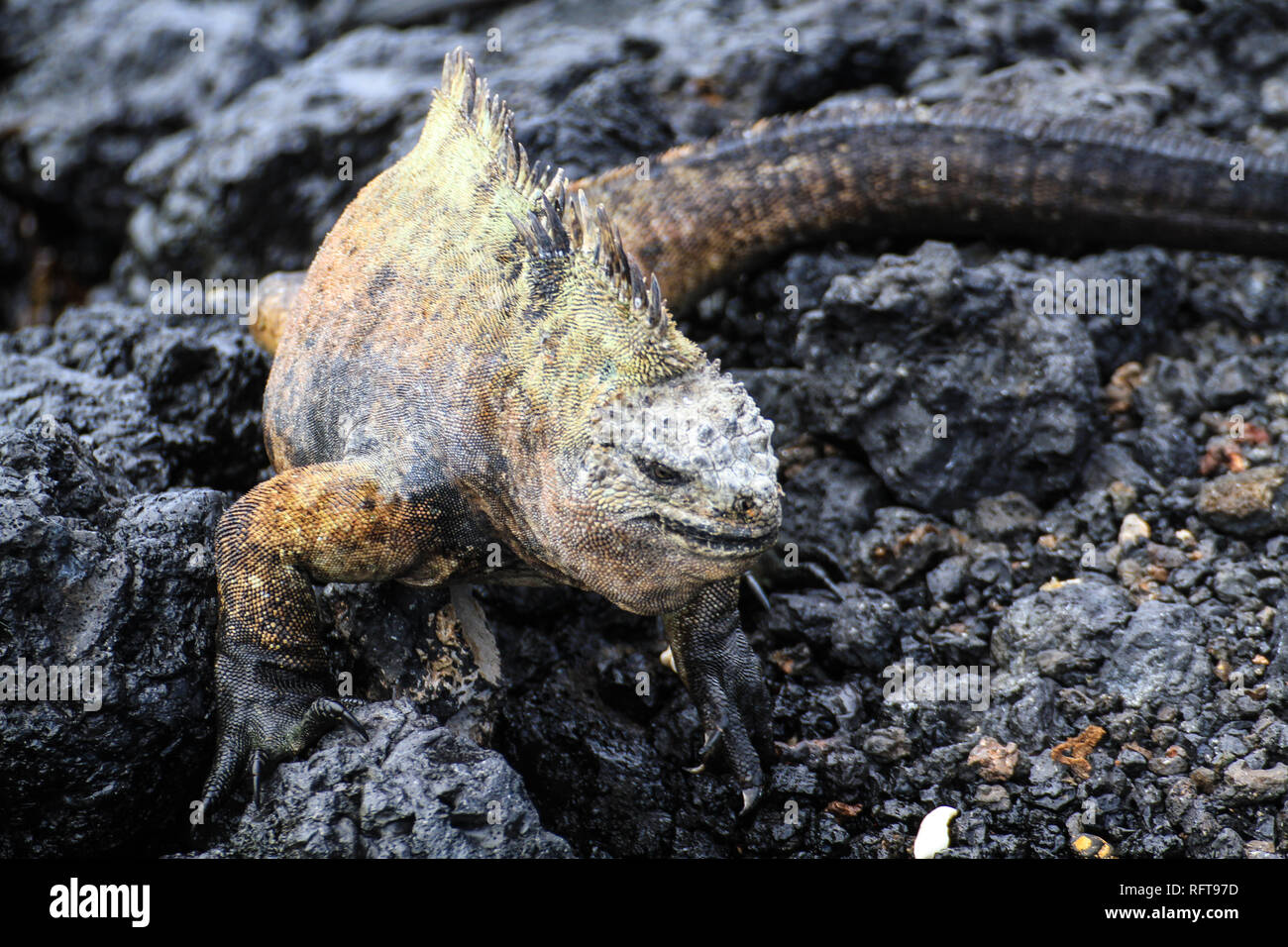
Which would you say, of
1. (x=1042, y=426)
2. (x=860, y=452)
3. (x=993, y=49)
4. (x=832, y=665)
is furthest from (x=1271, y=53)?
(x=832, y=665)

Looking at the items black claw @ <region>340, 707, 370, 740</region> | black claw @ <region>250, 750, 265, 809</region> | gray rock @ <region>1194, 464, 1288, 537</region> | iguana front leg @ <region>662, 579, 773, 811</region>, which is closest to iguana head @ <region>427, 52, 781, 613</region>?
iguana front leg @ <region>662, 579, 773, 811</region>

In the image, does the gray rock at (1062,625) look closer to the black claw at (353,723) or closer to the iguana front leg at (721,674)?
the iguana front leg at (721,674)

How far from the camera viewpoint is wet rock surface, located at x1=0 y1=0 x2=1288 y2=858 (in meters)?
3.40

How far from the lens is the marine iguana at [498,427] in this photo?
10.2ft

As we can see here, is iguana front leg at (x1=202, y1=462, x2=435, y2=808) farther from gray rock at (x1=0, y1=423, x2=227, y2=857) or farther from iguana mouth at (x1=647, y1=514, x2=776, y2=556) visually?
iguana mouth at (x1=647, y1=514, x2=776, y2=556)

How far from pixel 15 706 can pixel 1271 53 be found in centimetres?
599

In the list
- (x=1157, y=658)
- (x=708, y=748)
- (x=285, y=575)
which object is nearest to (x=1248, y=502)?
(x=1157, y=658)

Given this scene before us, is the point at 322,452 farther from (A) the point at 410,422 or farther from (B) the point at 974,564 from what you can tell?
(B) the point at 974,564

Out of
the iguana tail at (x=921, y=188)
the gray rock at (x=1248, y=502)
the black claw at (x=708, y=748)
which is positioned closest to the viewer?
the black claw at (x=708, y=748)

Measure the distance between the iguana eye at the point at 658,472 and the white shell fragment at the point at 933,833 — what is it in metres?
1.37

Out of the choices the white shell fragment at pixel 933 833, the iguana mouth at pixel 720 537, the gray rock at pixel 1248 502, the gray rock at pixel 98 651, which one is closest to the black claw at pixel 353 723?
A: the gray rock at pixel 98 651

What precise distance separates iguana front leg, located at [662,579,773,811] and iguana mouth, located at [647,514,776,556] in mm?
793

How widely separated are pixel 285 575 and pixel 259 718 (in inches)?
16.4

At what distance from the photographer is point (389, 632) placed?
3822 mm
